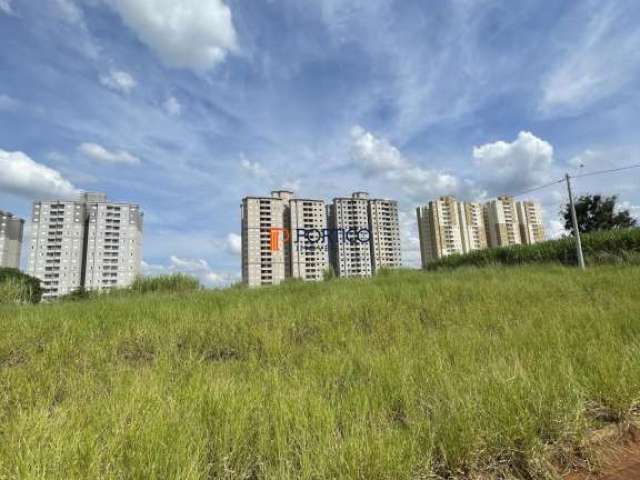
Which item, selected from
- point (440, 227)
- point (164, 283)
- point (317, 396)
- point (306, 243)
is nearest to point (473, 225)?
point (440, 227)

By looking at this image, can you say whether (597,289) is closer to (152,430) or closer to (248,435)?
(248,435)

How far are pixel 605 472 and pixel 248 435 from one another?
6.05ft

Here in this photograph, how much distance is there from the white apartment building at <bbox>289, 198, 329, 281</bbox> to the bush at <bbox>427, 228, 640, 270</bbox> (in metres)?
27.0

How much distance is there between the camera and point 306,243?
4581 centimetres

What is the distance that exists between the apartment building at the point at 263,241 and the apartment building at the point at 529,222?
119 ft

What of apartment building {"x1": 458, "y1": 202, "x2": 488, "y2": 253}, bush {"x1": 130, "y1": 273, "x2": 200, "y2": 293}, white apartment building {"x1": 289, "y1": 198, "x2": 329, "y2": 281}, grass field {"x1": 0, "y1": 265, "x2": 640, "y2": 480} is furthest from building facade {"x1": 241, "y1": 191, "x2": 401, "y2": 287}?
grass field {"x1": 0, "y1": 265, "x2": 640, "y2": 480}

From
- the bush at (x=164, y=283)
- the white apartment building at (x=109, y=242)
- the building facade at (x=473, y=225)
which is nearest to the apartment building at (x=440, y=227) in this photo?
the building facade at (x=473, y=225)

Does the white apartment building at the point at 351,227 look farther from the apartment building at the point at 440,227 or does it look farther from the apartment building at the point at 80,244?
the apartment building at the point at 80,244

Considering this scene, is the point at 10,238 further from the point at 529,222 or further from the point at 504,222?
the point at 529,222

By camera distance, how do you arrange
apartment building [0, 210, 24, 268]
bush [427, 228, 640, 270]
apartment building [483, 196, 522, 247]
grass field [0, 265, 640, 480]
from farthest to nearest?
apartment building [0, 210, 24, 268]
apartment building [483, 196, 522, 247]
bush [427, 228, 640, 270]
grass field [0, 265, 640, 480]

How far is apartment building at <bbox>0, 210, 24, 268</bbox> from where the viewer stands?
56.4 metres

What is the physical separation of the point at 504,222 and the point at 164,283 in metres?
51.5

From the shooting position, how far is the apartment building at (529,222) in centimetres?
4981

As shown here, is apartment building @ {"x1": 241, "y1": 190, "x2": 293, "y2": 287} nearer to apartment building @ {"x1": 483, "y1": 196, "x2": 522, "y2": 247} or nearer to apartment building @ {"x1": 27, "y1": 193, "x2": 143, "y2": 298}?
apartment building @ {"x1": 27, "y1": 193, "x2": 143, "y2": 298}
